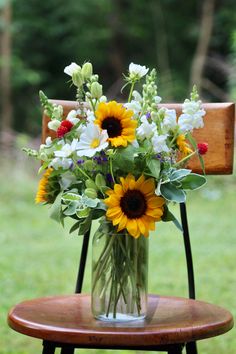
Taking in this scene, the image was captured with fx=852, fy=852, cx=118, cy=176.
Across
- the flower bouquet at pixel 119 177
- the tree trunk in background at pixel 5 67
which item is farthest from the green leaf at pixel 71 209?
the tree trunk in background at pixel 5 67

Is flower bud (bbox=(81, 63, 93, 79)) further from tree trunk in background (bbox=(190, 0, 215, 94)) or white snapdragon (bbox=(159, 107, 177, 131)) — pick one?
tree trunk in background (bbox=(190, 0, 215, 94))

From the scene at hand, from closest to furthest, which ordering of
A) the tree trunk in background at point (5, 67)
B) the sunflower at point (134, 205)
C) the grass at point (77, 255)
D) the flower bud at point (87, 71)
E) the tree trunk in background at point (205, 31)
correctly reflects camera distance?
the sunflower at point (134, 205) < the flower bud at point (87, 71) < the grass at point (77, 255) < the tree trunk in background at point (5, 67) < the tree trunk in background at point (205, 31)

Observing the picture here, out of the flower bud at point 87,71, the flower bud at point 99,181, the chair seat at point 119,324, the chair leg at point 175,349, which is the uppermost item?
the flower bud at point 87,71

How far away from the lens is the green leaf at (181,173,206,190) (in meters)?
1.82

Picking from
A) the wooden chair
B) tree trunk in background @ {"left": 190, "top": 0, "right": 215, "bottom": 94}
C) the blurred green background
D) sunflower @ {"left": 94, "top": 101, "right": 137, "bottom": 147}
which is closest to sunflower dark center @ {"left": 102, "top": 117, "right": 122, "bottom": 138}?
sunflower @ {"left": 94, "top": 101, "right": 137, "bottom": 147}

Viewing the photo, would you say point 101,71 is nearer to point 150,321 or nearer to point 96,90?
point 96,90

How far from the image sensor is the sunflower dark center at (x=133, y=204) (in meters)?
1.77

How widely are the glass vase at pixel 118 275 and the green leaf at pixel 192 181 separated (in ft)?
0.48

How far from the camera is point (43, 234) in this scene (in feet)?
22.8

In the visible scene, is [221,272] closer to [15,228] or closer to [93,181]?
[15,228]

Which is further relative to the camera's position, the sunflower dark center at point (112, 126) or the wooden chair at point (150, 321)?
the sunflower dark center at point (112, 126)

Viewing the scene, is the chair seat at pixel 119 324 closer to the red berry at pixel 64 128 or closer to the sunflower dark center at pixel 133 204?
the sunflower dark center at pixel 133 204

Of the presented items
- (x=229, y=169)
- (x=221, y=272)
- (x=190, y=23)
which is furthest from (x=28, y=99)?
(x=229, y=169)

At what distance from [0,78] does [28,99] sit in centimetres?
152
